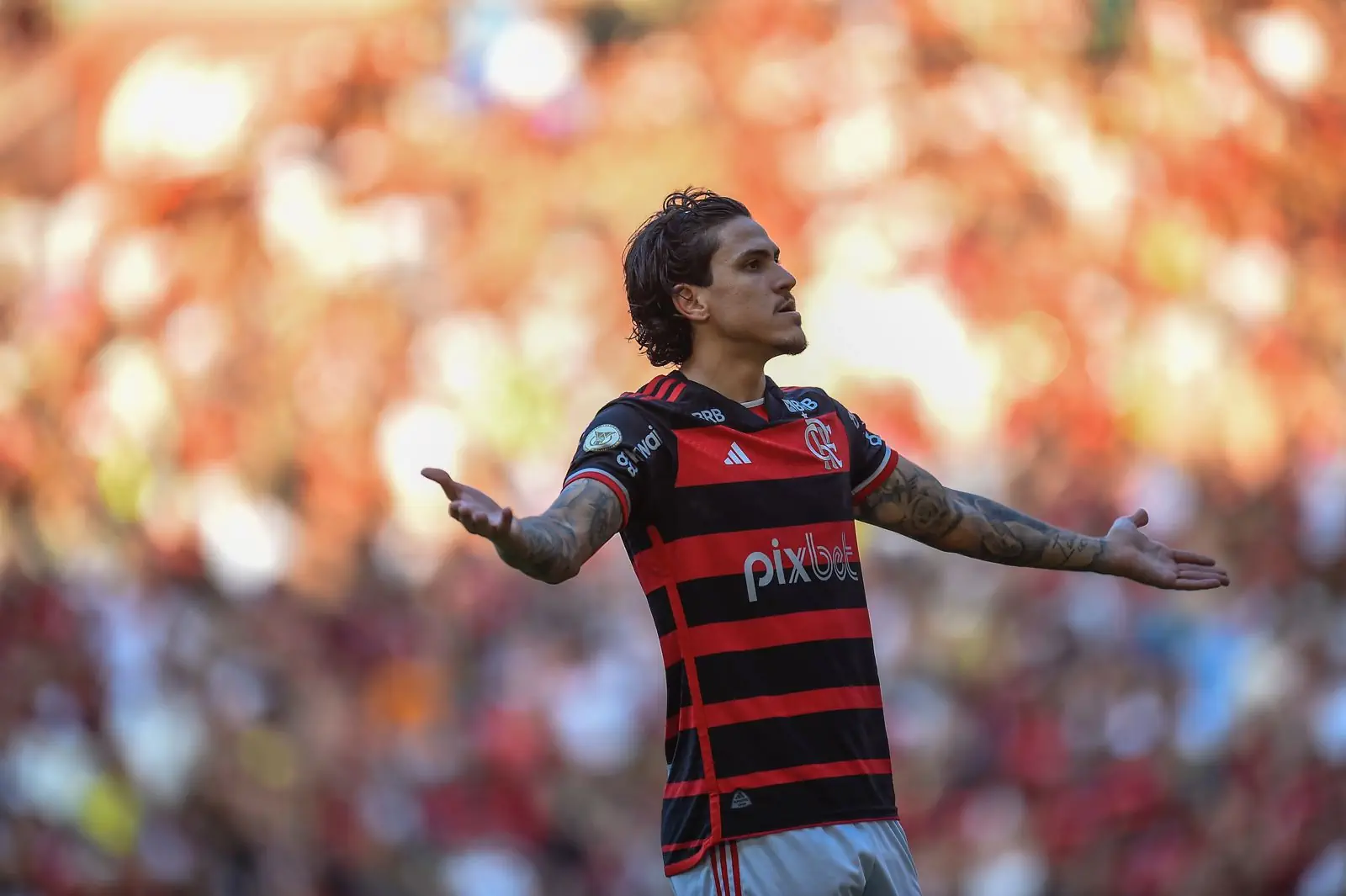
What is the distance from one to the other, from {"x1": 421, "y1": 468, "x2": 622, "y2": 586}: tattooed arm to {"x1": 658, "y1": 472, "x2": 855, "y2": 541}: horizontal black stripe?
116 mm

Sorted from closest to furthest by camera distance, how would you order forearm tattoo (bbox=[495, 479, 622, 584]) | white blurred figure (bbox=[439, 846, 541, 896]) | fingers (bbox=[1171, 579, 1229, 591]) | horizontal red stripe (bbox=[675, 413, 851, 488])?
1. forearm tattoo (bbox=[495, 479, 622, 584])
2. horizontal red stripe (bbox=[675, 413, 851, 488])
3. fingers (bbox=[1171, 579, 1229, 591])
4. white blurred figure (bbox=[439, 846, 541, 896])

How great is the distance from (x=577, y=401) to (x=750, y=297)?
18.0 feet

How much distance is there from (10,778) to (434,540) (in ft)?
6.92

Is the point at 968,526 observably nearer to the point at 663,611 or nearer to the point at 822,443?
the point at 822,443

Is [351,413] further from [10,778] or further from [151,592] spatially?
[10,778]

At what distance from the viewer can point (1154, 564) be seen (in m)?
3.37

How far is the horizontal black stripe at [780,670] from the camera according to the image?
288 cm

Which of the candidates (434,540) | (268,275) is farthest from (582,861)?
(268,275)

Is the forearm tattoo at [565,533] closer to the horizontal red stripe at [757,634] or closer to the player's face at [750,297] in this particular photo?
the horizontal red stripe at [757,634]

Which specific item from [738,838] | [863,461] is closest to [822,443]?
Answer: [863,461]

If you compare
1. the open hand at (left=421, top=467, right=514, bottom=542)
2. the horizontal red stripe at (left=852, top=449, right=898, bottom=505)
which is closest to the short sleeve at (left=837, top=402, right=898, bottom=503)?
the horizontal red stripe at (left=852, top=449, right=898, bottom=505)

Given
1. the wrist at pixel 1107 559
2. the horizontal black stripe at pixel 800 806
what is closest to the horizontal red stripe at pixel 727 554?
the horizontal black stripe at pixel 800 806

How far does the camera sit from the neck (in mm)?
3098

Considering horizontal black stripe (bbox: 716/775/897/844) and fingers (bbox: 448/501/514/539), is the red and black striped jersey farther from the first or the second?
fingers (bbox: 448/501/514/539)
